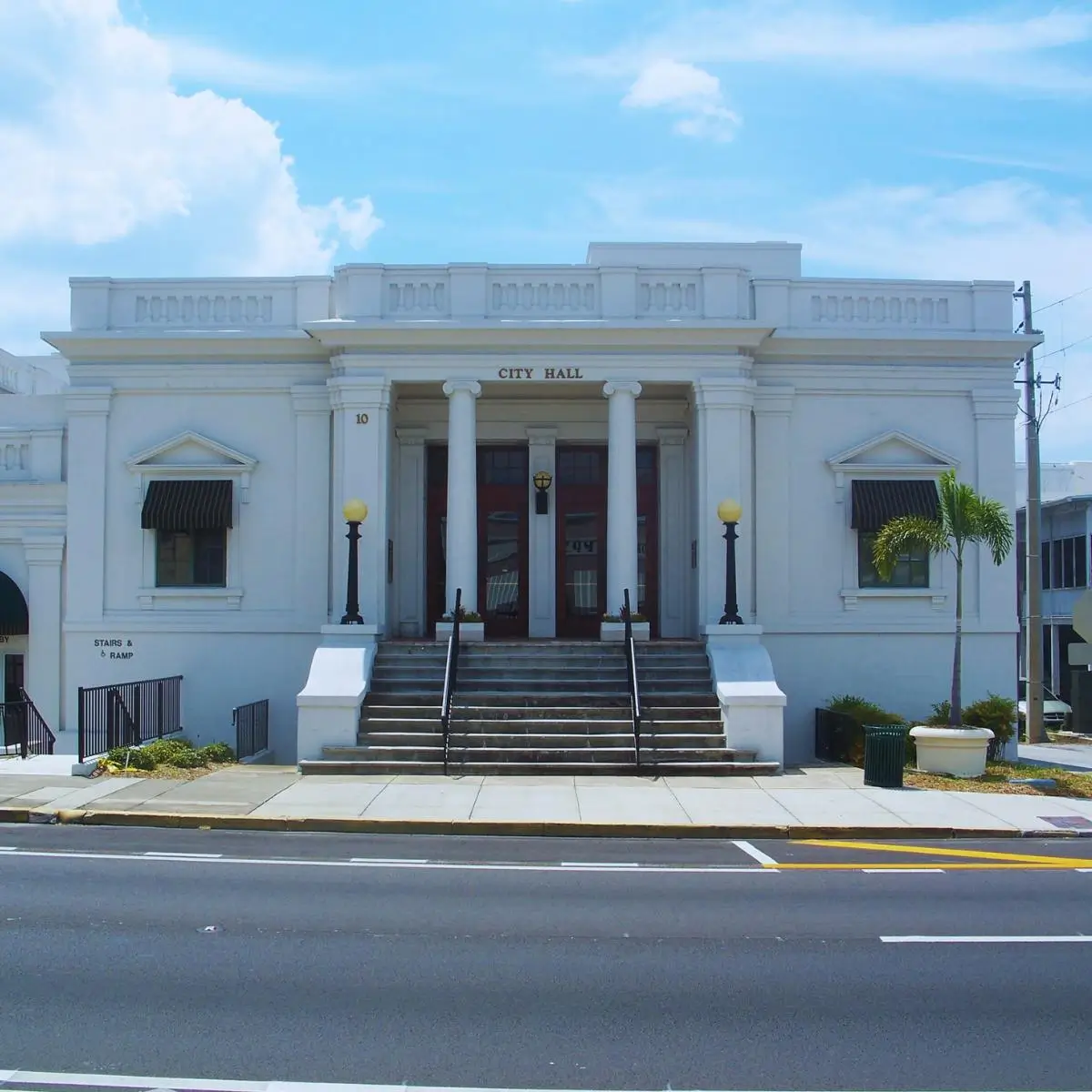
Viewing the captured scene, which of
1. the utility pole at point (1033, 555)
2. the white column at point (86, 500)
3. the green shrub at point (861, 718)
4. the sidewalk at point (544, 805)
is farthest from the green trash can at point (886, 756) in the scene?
the utility pole at point (1033, 555)

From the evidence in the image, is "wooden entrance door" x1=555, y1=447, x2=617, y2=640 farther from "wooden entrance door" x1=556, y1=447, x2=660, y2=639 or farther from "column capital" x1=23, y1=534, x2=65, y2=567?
"column capital" x1=23, y1=534, x2=65, y2=567

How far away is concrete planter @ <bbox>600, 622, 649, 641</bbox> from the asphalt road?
27.8 ft

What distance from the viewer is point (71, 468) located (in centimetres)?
2175

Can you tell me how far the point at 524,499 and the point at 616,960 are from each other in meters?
16.1

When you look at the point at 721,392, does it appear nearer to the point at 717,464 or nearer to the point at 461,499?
the point at 717,464

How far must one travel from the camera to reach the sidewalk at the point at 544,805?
44.4 feet

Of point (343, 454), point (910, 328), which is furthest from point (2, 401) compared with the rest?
point (910, 328)

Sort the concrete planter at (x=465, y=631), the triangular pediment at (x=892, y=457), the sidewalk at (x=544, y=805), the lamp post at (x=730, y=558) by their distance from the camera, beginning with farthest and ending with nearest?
1. the triangular pediment at (x=892, y=457)
2. the concrete planter at (x=465, y=631)
3. the lamp post at (x=730, y=558)
4. the sidewalk at (x=544, y=805)

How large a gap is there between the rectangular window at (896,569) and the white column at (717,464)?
2.48 metres

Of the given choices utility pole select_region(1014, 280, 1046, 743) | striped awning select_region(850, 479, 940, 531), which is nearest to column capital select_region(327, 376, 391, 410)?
striped awning select_region(850, 479, 940, 531)

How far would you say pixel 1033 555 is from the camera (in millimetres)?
33500

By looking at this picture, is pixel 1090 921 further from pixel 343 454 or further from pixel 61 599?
pixel 61 599

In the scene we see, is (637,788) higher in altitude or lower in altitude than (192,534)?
lower

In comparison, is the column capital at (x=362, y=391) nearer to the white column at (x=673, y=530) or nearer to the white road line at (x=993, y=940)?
the white column at (x=673, y=530)
